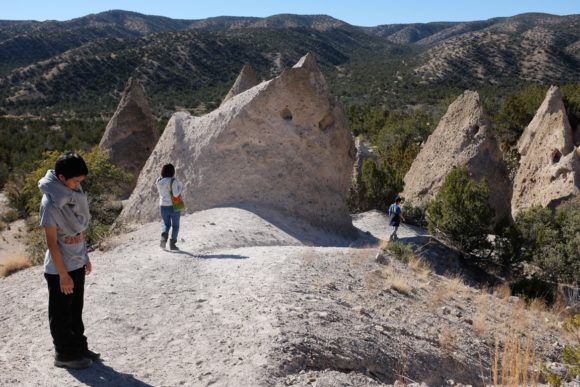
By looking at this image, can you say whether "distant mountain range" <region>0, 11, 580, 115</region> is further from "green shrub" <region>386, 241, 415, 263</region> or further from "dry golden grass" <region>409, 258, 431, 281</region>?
"dry golden grass" <region>409, 258, 431, 281</region>

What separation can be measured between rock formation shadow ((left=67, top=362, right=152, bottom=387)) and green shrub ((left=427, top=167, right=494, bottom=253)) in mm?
10328

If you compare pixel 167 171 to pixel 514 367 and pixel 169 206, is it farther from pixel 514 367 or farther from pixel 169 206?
pixel 514 367

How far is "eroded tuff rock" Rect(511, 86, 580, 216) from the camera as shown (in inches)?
693

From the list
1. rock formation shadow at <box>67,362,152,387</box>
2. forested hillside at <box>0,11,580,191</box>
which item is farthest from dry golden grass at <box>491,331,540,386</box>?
forested hillside at <box>0,11,580,191</box>

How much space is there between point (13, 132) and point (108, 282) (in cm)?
3586

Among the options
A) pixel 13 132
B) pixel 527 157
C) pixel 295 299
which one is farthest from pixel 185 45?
pixel 295 299

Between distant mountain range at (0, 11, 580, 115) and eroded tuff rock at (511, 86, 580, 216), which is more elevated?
distant mountain range at (0, 11, 580, 115)

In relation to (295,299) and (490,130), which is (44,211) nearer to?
(295,299)

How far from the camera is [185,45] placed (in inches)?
3418

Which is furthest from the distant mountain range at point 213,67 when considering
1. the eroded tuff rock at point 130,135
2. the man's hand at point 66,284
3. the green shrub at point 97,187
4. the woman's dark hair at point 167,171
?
the man's hand at point 66,284

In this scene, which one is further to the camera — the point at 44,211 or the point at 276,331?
the point at 276,331

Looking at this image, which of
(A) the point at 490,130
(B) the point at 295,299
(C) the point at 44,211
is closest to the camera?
(C) the point at 44,211

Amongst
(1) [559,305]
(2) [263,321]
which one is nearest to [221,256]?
(2) [263,321]

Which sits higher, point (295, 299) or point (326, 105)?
point (326, 105)
